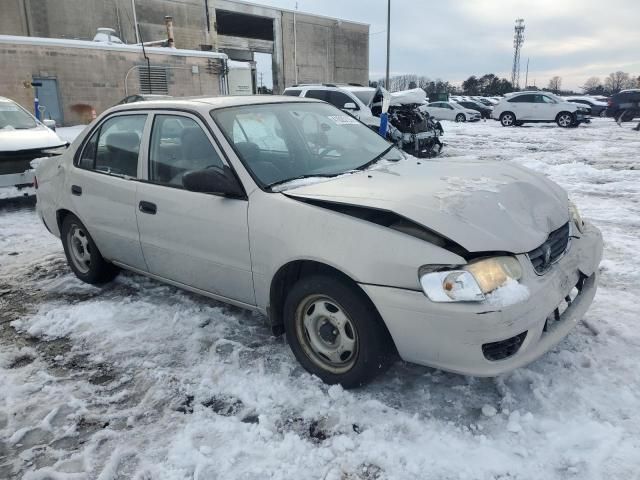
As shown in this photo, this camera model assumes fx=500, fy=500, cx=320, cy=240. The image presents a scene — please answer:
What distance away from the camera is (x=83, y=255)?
15.6ft

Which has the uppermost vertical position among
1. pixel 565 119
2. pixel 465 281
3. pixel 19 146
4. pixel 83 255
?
pixel 19 146

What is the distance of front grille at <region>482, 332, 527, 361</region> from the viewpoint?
2469mm

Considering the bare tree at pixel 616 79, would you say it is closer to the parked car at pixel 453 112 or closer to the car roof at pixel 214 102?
the parked car at pixel 453 112

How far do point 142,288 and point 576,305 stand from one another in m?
3.55

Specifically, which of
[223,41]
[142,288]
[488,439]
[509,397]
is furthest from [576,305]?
[223,41]

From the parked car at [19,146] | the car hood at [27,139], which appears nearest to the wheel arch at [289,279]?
the parked car at [19,146]

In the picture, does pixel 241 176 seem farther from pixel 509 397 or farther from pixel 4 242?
pixel 4 242

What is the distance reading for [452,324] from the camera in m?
2.40

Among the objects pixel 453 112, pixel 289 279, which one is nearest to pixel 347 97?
pixel 289 279

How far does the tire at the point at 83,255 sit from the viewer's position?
4.55m

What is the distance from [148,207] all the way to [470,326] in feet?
8.11

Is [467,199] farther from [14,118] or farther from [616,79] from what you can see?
[616,79]

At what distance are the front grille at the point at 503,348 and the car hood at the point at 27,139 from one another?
748cm

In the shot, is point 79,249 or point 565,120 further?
point 565,120
